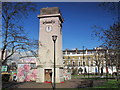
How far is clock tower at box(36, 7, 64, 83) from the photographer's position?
22375 millimetres

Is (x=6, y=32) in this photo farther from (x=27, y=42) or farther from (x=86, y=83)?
(x=86, y=83)

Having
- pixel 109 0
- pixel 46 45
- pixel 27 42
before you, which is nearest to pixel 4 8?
pixel 27 42

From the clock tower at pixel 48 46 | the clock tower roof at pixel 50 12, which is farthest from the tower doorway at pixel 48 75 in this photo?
the clock tower roof at pixel 50 12

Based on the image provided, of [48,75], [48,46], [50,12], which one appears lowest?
[48,75]

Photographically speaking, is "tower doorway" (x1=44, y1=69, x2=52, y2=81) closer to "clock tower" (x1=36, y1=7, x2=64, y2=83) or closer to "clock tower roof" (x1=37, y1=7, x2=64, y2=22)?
"clock tower" (x1=36, y1=7, x2=64, y2=83)

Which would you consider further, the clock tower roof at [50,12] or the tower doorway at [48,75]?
the clock tower roof at [50,12]

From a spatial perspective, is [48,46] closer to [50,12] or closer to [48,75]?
[48,75]

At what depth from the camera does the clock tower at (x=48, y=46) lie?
2238cm

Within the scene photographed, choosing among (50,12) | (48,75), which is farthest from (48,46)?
(50,12)

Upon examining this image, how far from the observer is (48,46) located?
74.6 ft

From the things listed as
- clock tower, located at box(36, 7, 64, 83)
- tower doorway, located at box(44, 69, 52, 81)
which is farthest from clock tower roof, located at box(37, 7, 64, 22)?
tower doorway, located at box(44, 69, 52, 81)

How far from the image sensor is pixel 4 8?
9430 millimetres

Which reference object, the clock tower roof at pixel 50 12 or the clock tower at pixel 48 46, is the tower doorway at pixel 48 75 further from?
the clock tower roof at pixel 50 12

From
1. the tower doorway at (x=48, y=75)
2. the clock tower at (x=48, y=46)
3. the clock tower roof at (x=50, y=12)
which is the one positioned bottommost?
the tower doorway at (x=48, y=75)
